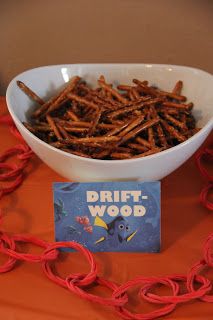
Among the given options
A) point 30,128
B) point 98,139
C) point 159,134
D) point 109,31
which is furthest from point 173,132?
point 109,31

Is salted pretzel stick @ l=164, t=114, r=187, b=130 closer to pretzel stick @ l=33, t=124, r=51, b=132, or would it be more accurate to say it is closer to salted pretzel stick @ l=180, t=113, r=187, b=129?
salted pretzel stick @ l=180, t=113, r=187, b=129

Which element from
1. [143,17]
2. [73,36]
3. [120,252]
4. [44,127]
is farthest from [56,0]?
[120,252]

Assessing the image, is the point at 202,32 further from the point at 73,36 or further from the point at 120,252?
the point at 120,252

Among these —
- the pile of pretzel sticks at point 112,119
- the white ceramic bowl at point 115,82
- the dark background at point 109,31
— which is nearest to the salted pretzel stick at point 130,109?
the pile of pretzel sticks at point 112,119

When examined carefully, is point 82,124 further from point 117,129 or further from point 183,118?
point 183,118

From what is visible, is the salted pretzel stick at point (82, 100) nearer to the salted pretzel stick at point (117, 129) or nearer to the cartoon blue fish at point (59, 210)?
the salted pretzel stick at point (117, 129)

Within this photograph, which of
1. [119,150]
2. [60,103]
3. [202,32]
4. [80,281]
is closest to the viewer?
[80,281]
